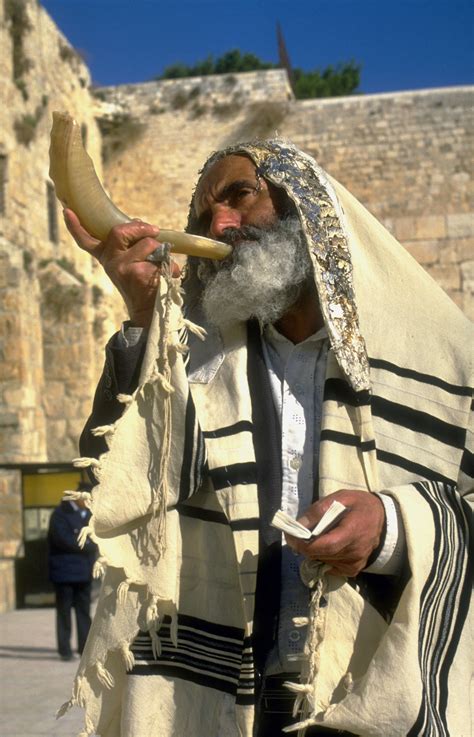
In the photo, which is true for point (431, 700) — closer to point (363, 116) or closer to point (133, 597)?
point (133, 597)

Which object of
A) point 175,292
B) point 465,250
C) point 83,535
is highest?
point 465,250

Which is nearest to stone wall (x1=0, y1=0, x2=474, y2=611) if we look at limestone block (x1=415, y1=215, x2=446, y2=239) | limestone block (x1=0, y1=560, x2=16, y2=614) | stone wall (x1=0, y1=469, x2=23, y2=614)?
limestone block (x1=415, y1=215, x2=446, y2=239)

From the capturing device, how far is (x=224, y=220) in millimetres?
2066

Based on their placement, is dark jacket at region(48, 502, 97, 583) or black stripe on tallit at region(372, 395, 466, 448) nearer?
black stripe on tallit at region(372, 395, 466, 448)

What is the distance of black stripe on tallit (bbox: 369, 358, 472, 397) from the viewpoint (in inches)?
75.6

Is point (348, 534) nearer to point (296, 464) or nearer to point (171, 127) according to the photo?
point (296, 464)

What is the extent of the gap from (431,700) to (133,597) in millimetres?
555

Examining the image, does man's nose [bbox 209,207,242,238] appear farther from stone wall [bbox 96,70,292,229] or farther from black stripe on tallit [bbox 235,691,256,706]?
stone wall [bbox 96,70,292,229]

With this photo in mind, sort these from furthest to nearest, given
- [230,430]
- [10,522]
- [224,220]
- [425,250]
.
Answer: [425,250], [10,522], [224,220], [230,430]

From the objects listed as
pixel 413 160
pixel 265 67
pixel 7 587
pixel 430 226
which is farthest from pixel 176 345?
pixel 265 67

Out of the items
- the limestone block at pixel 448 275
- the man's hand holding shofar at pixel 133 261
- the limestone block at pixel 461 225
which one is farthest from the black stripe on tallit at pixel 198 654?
the limestone block at pixel 461 225

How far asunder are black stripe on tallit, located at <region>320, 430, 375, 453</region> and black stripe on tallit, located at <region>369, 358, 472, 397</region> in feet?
0.52

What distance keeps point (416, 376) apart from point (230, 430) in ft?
1.23

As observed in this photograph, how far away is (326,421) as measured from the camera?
Answer: 1.87m
